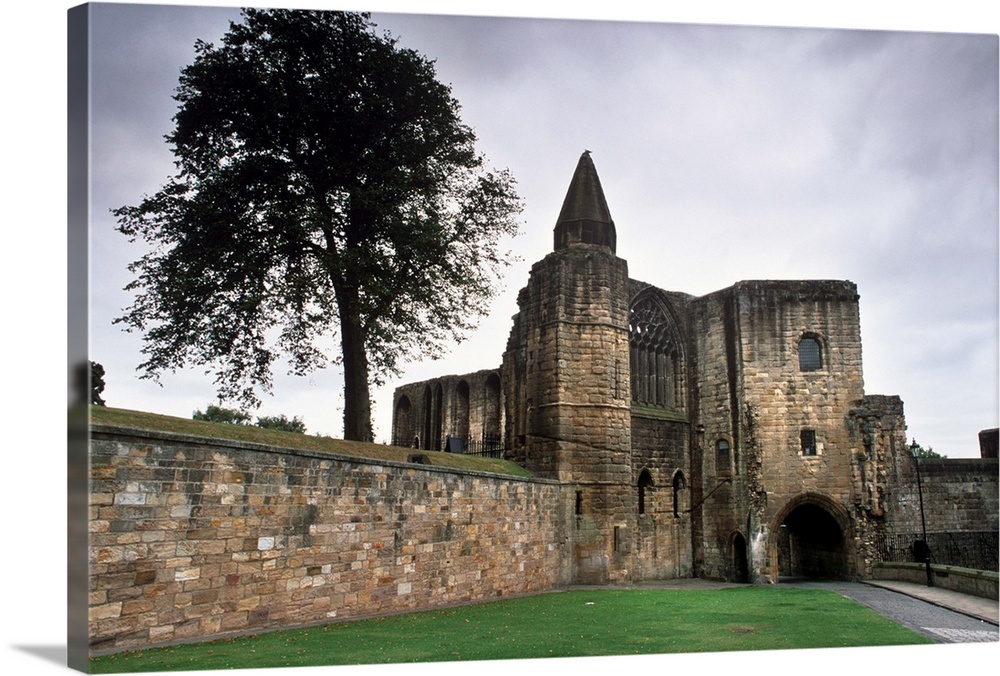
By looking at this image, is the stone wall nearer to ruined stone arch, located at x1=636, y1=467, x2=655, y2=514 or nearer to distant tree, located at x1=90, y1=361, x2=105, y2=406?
distant tree, located at x1=90, y1=361, x2=105, y2=406

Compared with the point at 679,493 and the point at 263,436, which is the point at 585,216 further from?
the point at 263,436

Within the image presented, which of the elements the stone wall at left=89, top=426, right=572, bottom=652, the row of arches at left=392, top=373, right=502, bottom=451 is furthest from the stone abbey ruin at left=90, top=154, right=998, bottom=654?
the row of arches at left=392, top=373, right=502, bottom=451

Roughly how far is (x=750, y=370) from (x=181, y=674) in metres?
19.8

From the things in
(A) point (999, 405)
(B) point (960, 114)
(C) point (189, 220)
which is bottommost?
(A) point (999, 405)

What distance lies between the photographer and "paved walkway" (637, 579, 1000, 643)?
11477 millimetres

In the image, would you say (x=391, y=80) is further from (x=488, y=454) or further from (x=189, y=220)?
(x=488, y=454)

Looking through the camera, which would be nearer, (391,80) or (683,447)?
(391,80)

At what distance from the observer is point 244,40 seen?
42.4 ft

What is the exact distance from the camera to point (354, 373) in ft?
56.2

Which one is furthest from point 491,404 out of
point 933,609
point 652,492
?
point 933,609

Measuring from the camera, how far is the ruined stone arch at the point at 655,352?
82.2 ft

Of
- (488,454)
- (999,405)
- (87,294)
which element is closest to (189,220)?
(87,294)

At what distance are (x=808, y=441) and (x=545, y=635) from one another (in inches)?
599

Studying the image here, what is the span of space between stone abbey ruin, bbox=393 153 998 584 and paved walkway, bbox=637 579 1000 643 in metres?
3.63
